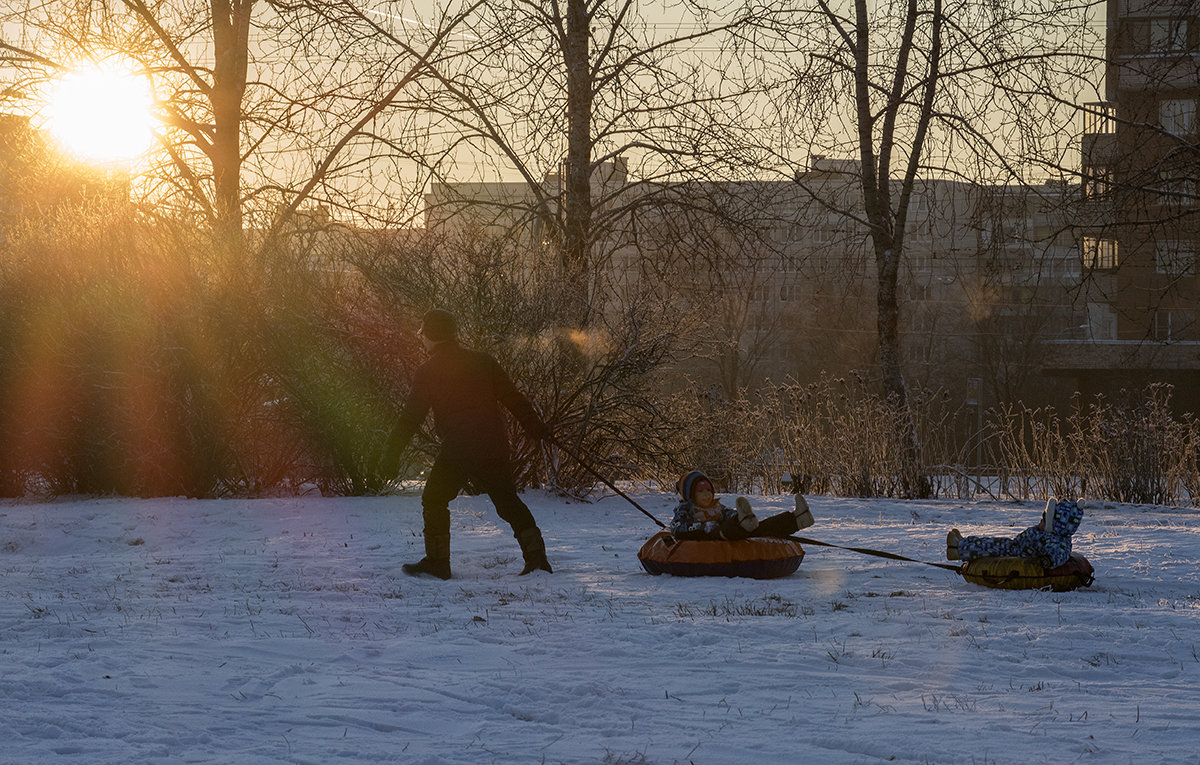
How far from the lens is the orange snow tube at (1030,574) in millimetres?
7645

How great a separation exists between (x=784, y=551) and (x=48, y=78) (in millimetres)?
12825

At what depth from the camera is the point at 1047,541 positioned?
7676 mm

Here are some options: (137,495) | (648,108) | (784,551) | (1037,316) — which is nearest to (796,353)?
(1037,316)

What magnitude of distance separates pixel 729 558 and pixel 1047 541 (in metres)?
1.96

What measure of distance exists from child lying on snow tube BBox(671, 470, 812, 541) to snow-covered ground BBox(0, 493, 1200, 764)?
35 cm

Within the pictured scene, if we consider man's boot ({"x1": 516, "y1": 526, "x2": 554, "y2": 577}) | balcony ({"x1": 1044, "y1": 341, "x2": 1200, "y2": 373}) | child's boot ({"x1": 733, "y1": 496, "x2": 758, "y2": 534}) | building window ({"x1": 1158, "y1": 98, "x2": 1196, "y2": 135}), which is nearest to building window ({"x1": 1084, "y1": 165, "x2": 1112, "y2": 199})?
building window ({"x1": 1158, "y1": 98, "x2": 1196, "y2": 135})

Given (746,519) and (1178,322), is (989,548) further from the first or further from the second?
(1178,322)

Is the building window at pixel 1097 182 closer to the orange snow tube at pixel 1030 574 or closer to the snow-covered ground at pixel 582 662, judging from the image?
the snow-covered ground at pixel 582 662

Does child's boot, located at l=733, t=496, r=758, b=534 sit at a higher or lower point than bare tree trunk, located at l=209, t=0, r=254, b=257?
lower

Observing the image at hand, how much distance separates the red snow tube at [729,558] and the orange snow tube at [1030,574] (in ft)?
4.01

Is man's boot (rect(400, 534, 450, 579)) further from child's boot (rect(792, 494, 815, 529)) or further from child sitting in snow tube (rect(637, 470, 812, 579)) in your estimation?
child's boot (rect(792, 494, 815, 529))

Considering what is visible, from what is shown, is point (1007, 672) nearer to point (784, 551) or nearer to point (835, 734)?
point (835, 734)

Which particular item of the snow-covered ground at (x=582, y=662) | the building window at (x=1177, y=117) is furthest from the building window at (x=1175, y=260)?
the snow-covered ground at (x=582, y=662)

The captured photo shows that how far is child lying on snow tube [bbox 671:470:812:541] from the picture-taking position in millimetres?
8273
